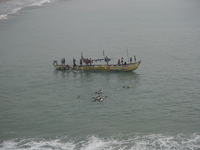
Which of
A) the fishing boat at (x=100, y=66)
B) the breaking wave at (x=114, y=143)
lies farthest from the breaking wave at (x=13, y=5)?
the breaking wave at (x=114, y=143)

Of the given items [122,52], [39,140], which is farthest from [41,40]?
[39,140]

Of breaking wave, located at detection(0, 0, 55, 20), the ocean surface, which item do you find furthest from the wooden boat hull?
breaking wave, located at detection(0, 0, 55, 20)

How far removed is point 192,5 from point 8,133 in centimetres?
8293

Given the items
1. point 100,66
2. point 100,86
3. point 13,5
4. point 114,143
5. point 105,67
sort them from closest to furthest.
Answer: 1. point 114,143
2. point 100,86
3. point 105,67
4. point 100,66
5. point 13,5

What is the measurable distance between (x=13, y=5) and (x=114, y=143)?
83612 millimetres

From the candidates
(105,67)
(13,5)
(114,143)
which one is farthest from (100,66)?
(13,5)

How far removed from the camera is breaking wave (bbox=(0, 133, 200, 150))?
29.5 m

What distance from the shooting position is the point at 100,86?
1699 inches

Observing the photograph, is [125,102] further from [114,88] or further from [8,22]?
[8,22]

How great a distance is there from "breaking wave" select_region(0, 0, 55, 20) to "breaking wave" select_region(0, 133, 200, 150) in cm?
6179

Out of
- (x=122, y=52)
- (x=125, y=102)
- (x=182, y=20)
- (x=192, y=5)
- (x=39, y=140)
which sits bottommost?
(x=39, y=140)

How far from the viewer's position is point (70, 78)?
4734 cm

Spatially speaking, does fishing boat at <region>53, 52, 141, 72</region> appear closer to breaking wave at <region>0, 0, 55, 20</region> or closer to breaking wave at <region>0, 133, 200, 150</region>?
breaking wave at <region>0, 133, 200, 150</region>

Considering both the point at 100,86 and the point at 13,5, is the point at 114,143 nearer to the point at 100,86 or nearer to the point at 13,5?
the point at 100,86
